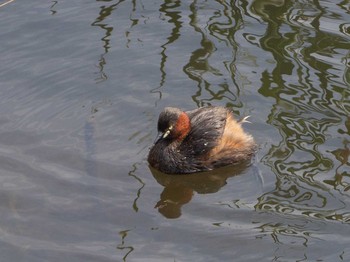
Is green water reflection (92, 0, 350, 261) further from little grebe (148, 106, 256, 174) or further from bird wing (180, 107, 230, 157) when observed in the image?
bird wing (180, 107, 230, 157)

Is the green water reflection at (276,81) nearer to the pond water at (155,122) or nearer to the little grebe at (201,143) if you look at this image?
the pond water at (155,122)

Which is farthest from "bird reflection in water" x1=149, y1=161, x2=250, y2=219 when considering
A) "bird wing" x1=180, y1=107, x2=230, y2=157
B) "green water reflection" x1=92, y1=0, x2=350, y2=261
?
"bird wing" x1=180, y1=107, x2=230, y2=157

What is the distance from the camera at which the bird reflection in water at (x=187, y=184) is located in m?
8.47

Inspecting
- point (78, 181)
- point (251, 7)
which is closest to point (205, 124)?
point (78, 181)

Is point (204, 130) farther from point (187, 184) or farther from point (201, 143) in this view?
point (187, 184)

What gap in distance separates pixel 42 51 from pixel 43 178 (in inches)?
93.1

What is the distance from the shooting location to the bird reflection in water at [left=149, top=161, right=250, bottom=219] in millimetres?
8469

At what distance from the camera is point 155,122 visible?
31.3ft

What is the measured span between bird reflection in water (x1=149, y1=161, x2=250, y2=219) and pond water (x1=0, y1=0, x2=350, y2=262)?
0.06 ft

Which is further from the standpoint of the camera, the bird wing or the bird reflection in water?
the bird wing

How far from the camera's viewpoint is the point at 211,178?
8.93m

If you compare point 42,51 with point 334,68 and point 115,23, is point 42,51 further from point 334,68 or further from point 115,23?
point 334,68

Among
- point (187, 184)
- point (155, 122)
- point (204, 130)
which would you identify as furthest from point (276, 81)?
point (187, 184)

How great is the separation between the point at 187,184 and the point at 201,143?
0.43m
